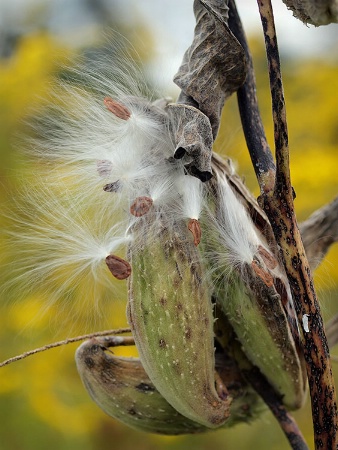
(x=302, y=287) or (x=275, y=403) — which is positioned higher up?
(x=302, y=287)

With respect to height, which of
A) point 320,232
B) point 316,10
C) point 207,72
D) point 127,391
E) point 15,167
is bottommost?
point 15,167

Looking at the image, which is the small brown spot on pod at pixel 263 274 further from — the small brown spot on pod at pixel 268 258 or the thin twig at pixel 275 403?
the thin twig at pixel 275 403

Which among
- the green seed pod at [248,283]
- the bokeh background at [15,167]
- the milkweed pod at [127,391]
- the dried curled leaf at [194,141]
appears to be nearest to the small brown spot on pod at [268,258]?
the green seed pod at [248,283]

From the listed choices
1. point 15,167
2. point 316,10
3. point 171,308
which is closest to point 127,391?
point 171,308

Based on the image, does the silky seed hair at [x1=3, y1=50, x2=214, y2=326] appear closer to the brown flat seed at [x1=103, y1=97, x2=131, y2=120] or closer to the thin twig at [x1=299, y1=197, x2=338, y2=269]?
the brown flat seed at [x1=103, y1=97, x2=131, y2=120]

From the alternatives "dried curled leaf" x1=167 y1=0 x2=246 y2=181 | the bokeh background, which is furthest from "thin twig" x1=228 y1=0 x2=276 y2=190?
the bokeh background

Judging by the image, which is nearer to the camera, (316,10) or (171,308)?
(316,10)

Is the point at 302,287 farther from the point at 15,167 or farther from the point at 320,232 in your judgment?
the point at 15,167
